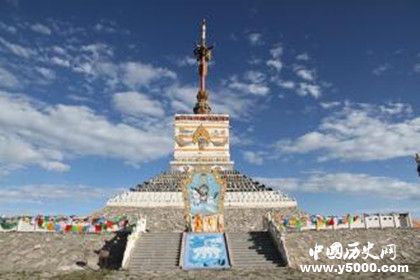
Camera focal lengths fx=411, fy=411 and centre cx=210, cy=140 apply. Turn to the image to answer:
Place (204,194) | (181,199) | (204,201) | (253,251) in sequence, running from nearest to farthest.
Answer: (253,251)
(204,201)
(204,194)
(181,199)

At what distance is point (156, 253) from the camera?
2747 cm

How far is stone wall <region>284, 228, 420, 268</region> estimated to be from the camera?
27000 mm

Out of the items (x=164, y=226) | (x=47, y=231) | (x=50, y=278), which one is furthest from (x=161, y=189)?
(x=50, y=278)

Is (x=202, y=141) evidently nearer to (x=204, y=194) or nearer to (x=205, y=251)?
(x=204, y=194)

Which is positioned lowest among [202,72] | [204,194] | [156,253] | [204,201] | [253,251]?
[156,253]

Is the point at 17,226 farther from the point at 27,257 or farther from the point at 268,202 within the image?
the point at 268,202

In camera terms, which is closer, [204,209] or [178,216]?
[204,209]

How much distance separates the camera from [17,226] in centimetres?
3294

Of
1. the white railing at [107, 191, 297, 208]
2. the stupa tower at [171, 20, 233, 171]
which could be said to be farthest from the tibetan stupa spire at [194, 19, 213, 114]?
the white railing at [107, 191, 297, 208]

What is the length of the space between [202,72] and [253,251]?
55.0 meters

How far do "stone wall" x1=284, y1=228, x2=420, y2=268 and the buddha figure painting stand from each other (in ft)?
20.5

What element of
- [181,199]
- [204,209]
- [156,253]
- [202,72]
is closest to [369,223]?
[204,209]

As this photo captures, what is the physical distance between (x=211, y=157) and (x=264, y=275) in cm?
4792

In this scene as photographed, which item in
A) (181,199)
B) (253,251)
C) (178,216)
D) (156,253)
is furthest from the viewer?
(181,199)
